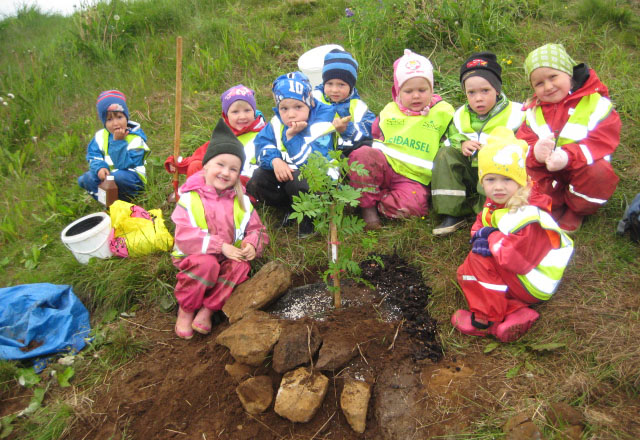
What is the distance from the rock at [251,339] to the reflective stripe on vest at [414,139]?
5.85ft

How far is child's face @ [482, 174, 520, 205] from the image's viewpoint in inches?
110

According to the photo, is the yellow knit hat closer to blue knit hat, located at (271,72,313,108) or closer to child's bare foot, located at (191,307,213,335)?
blue knit hat, located at (271,72,313,108)

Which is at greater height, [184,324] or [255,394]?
[255,394]

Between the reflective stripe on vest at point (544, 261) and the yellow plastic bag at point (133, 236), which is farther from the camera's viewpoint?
the yellow plastic bag at point (133, 236)

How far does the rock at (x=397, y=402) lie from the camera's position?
7.97 ft

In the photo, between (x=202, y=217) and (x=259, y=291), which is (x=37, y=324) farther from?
(x=259, y=291)

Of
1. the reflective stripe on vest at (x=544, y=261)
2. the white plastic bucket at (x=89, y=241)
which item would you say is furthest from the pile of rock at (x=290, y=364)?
the white plastic bucket at (x=89, y=241)

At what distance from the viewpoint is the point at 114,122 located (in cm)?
479

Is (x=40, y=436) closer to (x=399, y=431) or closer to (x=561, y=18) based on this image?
(x=399, y=431)

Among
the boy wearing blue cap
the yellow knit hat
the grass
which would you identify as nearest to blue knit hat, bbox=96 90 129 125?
the grass

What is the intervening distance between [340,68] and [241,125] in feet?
3.43

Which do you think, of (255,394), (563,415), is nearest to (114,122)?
(255,394)

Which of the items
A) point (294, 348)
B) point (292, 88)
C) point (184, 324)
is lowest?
point (184, 324)

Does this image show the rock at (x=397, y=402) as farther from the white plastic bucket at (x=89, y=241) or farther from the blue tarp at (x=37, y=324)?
the white plastic bucket at (x=89, y=241)
